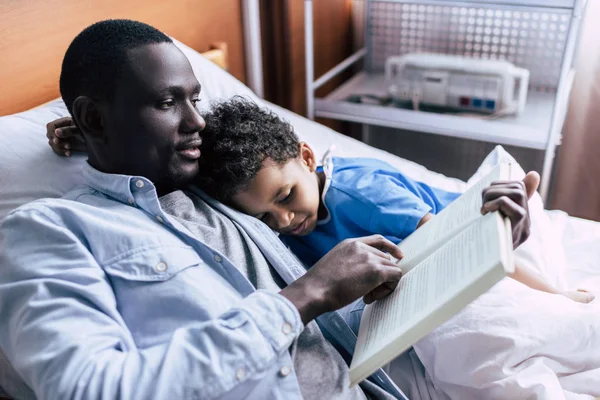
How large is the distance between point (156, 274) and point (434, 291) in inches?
14.8

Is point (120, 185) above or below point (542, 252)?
above

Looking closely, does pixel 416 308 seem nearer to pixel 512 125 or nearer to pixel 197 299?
pixel 197 299

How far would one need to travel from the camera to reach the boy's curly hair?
103 cm

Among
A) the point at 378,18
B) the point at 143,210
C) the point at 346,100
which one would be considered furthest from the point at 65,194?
the point at 378,18

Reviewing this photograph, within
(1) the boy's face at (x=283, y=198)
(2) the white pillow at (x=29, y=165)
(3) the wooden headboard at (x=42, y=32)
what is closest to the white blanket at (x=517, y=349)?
(1) the boy's face at (x=283, y=198)

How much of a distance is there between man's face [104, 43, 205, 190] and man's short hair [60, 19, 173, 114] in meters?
0.01

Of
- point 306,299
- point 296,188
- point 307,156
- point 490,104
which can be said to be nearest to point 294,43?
point 490,104

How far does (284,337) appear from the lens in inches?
28.2

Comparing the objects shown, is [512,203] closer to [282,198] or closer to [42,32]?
[282,198]

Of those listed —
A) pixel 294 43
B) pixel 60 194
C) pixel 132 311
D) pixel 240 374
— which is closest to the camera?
pixel 240 374

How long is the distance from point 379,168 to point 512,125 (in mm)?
721

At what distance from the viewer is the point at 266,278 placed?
90cm

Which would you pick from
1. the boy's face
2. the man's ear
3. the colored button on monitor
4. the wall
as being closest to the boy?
the boy's face

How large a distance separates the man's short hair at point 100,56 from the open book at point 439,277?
52cm
